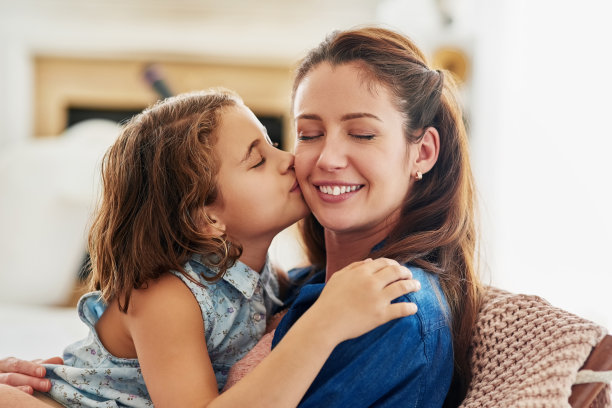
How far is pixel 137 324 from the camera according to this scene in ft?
3.76

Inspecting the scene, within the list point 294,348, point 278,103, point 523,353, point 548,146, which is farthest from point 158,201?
point 278,103

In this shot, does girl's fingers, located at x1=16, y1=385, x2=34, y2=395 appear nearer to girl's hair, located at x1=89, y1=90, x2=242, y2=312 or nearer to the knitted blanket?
girl's hair, located at x1=89, y1=90, x2=242, y2=312

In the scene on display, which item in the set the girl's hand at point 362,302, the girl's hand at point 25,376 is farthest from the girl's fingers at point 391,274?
the girl's hand at point 25,376

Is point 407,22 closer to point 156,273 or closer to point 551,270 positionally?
point 551,270

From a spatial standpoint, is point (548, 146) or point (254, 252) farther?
point (548, 146)

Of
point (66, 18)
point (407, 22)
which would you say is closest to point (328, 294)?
point (407, 22)

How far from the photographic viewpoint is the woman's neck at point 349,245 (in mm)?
1341

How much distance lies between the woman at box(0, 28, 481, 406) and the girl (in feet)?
0.34

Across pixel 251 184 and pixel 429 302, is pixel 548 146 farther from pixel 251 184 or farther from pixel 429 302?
pixel 429 302

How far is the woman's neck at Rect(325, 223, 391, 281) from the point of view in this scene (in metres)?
1.34

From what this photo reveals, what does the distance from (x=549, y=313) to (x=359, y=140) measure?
0.44 meters

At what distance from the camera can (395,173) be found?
1.26 metres

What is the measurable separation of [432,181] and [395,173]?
0.40ft

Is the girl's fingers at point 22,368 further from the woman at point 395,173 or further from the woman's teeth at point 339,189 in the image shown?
the woman's teeth at point 339,189
